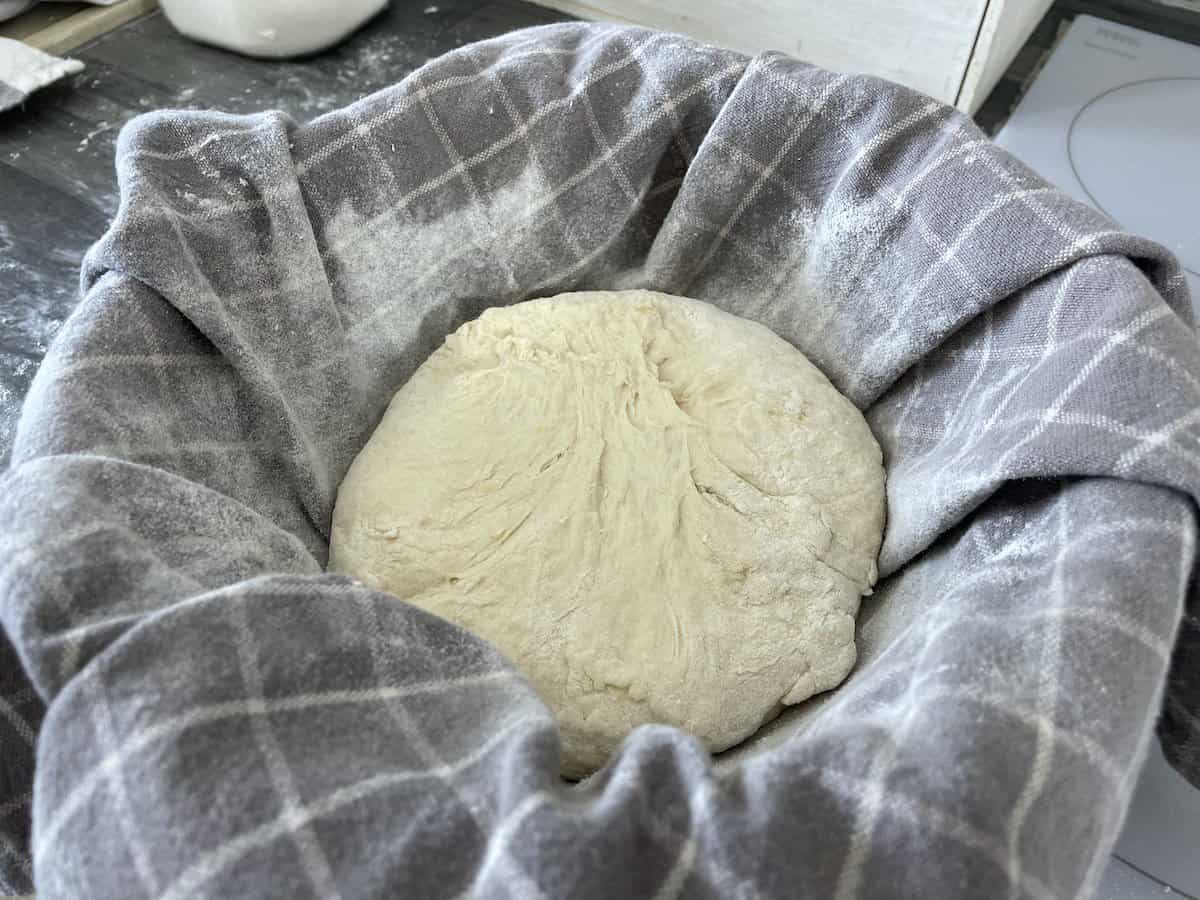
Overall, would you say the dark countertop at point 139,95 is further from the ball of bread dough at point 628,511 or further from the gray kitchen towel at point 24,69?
the ball of bread dough at point 628,511

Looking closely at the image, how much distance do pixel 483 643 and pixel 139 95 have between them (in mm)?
1053

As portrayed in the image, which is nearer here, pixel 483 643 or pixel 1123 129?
pixel 483 643

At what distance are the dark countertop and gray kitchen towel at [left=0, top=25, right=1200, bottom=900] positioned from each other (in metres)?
0.36

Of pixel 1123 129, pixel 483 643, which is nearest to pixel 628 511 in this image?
pixel 483 643

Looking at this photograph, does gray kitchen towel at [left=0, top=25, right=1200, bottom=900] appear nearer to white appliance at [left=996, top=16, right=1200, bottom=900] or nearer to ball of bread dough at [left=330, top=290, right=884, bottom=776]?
ball of bread dough at [left=330, top=290, right=884, bottom=776]

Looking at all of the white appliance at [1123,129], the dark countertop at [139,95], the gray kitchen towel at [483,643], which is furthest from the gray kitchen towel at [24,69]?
the white appliance at [1123,129]

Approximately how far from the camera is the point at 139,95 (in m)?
1.28

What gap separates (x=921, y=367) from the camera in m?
0.86

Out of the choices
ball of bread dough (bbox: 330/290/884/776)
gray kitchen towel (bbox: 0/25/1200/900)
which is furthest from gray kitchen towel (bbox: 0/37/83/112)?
ball of bread dough (bbox: 330/290/884/776)

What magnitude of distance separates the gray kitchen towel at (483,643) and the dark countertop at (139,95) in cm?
36

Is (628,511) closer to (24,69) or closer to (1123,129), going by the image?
(1123,129)

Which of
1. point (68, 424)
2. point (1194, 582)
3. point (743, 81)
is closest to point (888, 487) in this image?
point (1194, 582)

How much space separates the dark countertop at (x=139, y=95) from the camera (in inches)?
41.5

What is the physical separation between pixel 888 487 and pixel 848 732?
0.39m
